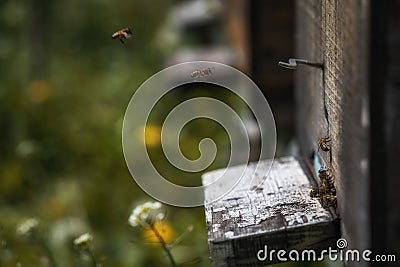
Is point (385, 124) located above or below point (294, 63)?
below

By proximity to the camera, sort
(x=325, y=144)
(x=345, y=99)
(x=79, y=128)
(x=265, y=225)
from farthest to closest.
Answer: (x=79, y=128) → (x=325, y=144) → (x=265, y=225) → (x=345, y=99)

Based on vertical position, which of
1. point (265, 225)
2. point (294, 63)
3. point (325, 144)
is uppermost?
point (294, 63)

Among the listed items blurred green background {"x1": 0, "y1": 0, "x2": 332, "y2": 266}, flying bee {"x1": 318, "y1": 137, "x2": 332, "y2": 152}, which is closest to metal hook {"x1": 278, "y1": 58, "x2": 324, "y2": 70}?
flying bee {"x1": 318, "y1": 137, "x2": 332, "y2": 152}

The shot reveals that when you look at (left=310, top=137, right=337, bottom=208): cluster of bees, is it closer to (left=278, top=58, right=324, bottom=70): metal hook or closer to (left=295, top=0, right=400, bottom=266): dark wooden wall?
(left=295, top=0, right=400, bottom=266): dark wooden wall

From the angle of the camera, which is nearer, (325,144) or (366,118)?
(366,118)

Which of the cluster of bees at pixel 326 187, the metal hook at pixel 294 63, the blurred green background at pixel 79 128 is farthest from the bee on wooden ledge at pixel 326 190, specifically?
the blurred green background at pixel 79 128

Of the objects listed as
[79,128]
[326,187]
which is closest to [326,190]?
[326,187]

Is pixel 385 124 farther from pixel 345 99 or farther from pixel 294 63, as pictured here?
pixel 294 63

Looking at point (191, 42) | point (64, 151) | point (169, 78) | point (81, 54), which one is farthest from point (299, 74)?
point (81, 54)
